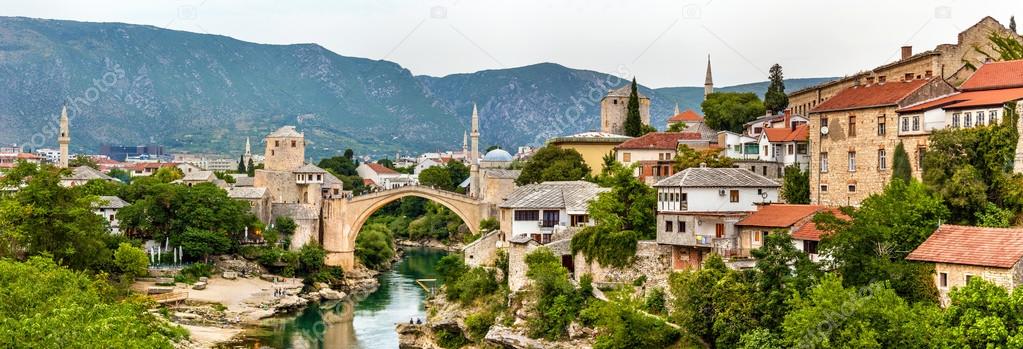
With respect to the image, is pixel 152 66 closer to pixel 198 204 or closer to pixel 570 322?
pixel 198 204

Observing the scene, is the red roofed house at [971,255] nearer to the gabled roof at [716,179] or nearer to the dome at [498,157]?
the gabled roof at [716,179]

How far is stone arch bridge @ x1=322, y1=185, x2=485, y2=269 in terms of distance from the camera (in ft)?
219

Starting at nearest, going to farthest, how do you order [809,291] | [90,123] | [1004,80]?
[809,291] → [1004,80] → [90,123]

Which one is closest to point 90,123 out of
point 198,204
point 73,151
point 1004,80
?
point 73,151

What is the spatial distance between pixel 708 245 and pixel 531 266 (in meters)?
6.76

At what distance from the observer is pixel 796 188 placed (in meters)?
39.3

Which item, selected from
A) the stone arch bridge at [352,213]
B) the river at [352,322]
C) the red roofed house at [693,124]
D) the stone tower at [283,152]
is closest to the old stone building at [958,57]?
the red roofed house at [693,124]

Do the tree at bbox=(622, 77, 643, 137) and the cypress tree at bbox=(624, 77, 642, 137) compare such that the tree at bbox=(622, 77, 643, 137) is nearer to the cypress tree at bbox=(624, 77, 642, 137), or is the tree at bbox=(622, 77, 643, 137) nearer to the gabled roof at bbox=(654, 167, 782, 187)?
the cypress tree at bbox=(624, 77, 642, 137)

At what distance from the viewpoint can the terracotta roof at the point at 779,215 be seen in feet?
→ 108

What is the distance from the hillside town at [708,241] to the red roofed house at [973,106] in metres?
0.08

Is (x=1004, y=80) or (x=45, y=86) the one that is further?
(x=45, y=86)

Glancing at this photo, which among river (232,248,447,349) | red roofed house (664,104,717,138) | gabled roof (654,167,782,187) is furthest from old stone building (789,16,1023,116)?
river (232,248,447,349)

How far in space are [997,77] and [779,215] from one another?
301 inches

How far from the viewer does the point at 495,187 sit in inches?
2456
